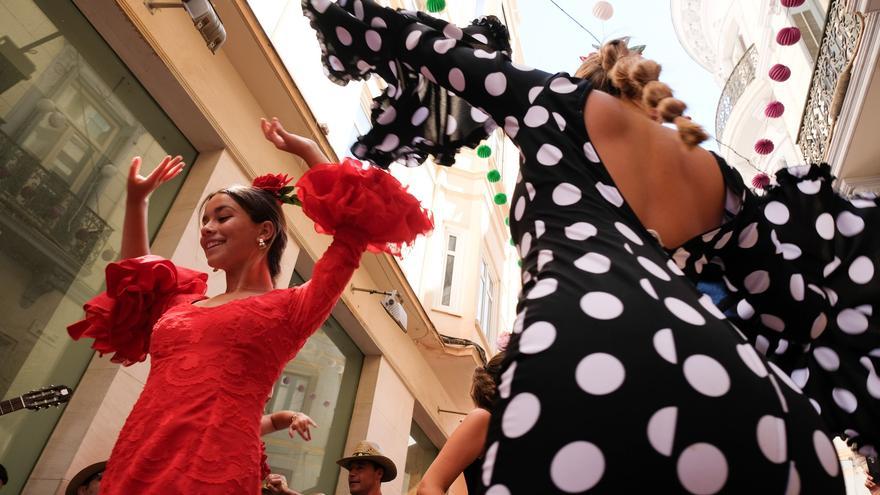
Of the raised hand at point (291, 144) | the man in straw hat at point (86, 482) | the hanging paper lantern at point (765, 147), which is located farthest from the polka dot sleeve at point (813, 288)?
the hanging paper lantern at point (765, 147)

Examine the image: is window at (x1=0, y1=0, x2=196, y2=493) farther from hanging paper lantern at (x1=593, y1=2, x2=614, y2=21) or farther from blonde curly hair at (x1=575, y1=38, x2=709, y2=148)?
hanging paper lantern at (x1=593, y1=2, x2=614, y2=21)

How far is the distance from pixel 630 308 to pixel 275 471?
5.75 meters

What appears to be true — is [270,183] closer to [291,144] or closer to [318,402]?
[291,144]

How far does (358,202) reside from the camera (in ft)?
6.91

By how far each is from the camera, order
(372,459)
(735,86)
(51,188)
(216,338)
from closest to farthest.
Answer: (216,338)
(51,188)
(372,459)
(735,86)

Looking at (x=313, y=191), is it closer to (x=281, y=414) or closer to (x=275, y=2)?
(x=281, y=414)

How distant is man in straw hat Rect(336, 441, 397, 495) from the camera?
17.3 ft

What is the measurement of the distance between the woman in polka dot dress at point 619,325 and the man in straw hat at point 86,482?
3319 millimetres

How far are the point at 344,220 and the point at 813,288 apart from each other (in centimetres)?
145

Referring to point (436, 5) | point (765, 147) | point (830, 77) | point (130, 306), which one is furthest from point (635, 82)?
point (765, 147)

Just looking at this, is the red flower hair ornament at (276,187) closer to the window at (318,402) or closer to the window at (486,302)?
the window at (318,402)

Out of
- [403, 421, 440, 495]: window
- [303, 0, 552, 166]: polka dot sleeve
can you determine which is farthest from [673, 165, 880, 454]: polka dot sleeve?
[403, 421, 440, 495]: window

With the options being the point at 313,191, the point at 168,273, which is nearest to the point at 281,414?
the point at 168,273

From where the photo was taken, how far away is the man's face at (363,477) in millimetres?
5184
